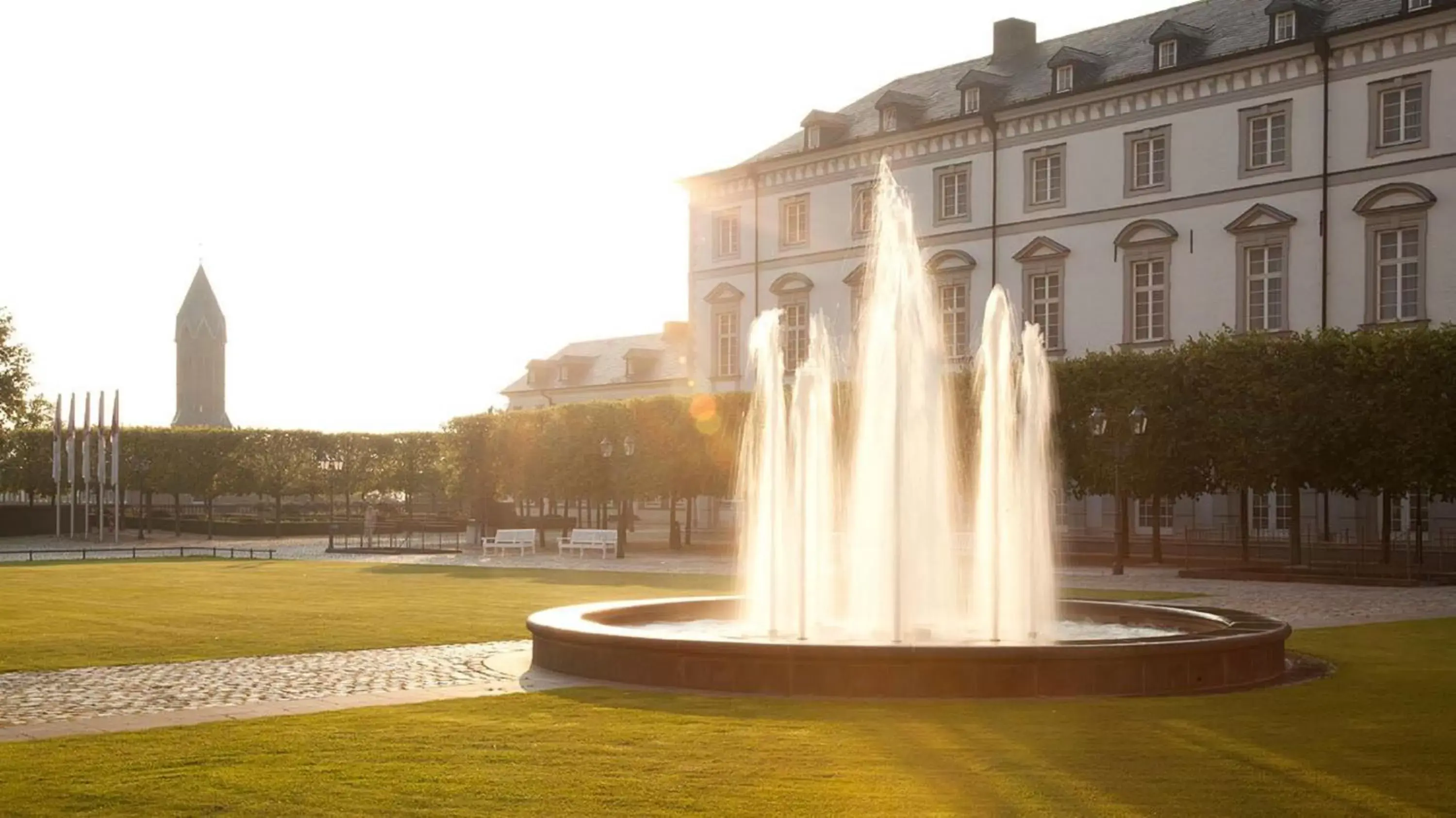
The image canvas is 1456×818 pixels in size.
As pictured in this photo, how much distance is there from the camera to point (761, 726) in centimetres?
1086

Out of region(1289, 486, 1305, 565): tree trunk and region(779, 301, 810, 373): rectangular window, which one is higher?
region(779, 301, 810, 373): rectangular window

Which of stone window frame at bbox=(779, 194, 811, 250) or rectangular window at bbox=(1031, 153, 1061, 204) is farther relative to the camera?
stone window frame at bbox=(779, 194, 811, 250)

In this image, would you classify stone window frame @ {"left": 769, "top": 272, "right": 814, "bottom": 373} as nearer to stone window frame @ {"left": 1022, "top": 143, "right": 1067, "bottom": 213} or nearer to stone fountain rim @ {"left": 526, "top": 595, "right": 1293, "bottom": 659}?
stone window frame @ {"left": 1022, "top": 143, "right": 1067, "bottom": 213}

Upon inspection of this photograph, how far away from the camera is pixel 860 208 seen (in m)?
51.6

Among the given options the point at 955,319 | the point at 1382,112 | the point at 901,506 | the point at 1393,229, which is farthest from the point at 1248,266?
the point at 901,506

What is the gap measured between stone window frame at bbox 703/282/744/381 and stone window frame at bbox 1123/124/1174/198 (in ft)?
53.0

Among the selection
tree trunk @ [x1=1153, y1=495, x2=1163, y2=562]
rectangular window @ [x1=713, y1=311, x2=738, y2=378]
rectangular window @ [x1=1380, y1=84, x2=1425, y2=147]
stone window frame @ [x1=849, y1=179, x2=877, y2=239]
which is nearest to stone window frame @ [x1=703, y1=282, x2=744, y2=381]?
rectangular window @ [x1=713, y1=311, x2=738, y2=378]

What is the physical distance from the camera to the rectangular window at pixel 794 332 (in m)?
53.3

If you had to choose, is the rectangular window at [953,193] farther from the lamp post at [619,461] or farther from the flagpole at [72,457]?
the flagpole at [72,457]

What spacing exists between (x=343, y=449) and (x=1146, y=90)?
39464 mm

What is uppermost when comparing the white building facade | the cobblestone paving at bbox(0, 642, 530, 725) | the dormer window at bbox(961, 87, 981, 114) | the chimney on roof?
the chimney on roof

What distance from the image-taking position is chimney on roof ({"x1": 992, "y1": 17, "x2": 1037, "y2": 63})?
52281 millimetres

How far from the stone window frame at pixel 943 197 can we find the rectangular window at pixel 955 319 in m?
2.16

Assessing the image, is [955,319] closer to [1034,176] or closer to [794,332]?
[1034,176]
